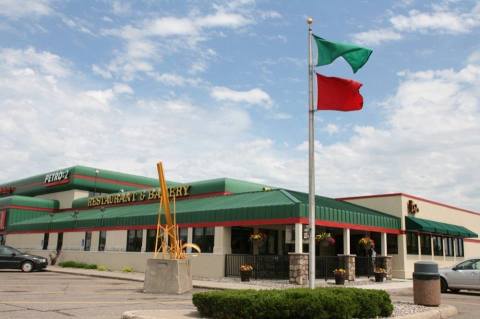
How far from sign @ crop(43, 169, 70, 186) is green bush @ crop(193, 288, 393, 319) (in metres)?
42.2

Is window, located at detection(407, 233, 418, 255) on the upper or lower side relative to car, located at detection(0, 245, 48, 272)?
upper

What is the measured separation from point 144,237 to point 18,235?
22154 mm

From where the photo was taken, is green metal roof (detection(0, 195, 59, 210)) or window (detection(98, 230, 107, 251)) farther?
green metal roof (detection(0, 195, 59, 210))

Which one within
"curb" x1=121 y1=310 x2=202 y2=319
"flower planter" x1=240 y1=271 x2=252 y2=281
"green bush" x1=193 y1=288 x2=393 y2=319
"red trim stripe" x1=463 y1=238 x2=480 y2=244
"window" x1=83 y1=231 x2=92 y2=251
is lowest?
"curb" x1=121 y1=310 x2=202 y2=319

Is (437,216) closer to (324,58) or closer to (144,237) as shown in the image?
(144,237)

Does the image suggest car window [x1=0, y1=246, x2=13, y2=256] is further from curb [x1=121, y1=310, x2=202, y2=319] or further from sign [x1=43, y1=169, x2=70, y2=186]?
curb [x1=121, y1=310, x2=202, y2=319]

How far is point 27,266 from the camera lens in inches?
1254

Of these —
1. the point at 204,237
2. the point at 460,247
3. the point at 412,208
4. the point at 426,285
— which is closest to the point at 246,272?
the point at 204,237

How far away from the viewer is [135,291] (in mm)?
19531

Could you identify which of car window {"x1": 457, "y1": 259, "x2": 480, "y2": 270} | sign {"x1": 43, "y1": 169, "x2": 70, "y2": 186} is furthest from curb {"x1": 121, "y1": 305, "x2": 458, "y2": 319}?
sign {"x1": 43, "y1": 169, "x2": 70, "y2": 186}

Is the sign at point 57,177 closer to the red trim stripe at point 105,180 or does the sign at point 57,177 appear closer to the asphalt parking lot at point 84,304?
the red trim stripe at point 105,180

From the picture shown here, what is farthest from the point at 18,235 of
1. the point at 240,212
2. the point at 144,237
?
the point at 240,212

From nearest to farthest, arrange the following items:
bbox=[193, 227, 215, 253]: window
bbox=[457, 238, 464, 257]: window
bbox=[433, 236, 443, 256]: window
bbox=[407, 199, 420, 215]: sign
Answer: bbox=[193, 227, 215, 253]: window < bbox=[407, 199, 420, 215]: sign < bbox=[433, 236, 443, 256]: window < bbox=[457, 238, 464, 257]: window

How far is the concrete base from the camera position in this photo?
18953 mm
